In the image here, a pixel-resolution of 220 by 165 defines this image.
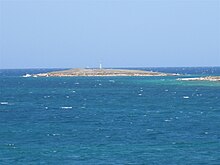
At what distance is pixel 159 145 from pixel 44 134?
41.5 ft

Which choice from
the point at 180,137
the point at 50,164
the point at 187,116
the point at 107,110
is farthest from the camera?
the point at 107,110

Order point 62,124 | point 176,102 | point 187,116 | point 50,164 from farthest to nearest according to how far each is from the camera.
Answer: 1. point 176,102
2. point 187,116
3. point 62,124
4. point 50,164

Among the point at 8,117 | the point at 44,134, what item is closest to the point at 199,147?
the point at 44,134

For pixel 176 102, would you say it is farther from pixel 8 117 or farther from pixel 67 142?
pixel 67 142

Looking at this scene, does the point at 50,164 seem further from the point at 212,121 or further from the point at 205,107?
the point at 205,107

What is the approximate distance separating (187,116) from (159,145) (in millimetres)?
24731

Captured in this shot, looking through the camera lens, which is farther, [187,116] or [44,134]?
[187,116]

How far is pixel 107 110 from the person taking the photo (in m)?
84.8

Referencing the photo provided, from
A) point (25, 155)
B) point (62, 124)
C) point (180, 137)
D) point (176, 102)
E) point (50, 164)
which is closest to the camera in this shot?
point (50, 164)

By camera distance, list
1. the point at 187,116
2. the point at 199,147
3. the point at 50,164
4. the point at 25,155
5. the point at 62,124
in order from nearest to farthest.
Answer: the point at 50,164 → the point at 25,155 → the point at 199,147 → the point at 62,124 → the point at 187,116

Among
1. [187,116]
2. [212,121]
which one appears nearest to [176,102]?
[187,116]

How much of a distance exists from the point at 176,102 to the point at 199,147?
5004cm

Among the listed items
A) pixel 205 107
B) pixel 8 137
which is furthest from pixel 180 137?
pixel 205 107

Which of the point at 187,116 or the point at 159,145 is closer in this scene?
the point at 159,145
